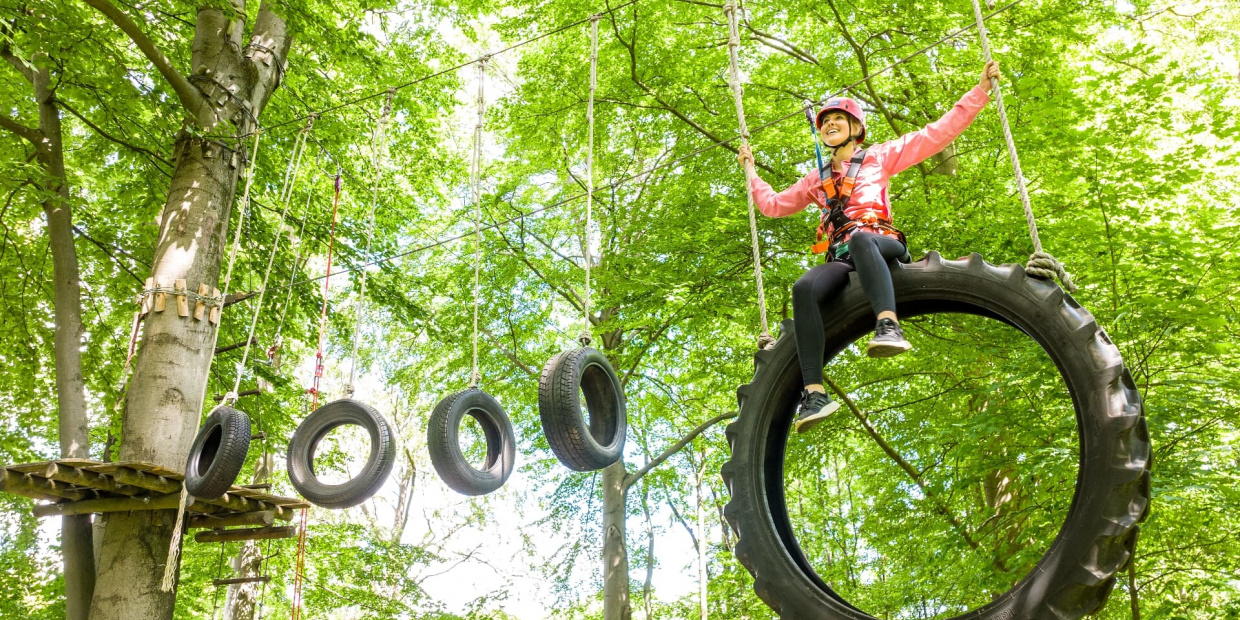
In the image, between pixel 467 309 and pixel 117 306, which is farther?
pixel 467 309

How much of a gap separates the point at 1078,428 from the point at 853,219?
0.97 m

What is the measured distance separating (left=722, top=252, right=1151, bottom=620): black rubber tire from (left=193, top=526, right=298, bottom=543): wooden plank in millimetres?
4104

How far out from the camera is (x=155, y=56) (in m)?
5.51

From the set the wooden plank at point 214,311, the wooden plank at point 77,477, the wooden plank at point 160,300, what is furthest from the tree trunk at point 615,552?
the wooden plank at point 77,477

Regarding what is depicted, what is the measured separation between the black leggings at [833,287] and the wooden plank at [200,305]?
4332 millimetres

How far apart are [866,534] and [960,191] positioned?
117 inches

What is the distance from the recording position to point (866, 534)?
7.09 meters

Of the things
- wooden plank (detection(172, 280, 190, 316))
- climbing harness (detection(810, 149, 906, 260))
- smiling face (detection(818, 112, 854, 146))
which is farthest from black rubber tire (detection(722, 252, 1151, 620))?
wooden plank (detection(172, 280, 190, 316))

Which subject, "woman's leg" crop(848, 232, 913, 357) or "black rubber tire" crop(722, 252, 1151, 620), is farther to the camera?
"woman's leg" crop(848, 232, 913, 357)

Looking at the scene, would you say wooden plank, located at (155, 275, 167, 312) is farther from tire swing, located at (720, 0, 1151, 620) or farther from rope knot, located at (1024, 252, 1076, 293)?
→ rope knot, located at (1024, 252, 1076, 293)

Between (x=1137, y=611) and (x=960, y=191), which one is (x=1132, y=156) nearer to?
(x=960, y=191)

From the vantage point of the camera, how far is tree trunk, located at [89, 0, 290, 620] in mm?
4957

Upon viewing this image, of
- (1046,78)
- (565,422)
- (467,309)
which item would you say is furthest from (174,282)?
(1046,78)

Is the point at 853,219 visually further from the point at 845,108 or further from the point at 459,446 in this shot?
the point at 459,446
